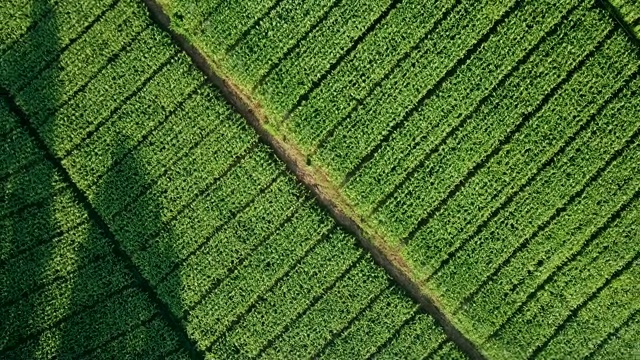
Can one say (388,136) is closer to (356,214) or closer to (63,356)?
(356,214)

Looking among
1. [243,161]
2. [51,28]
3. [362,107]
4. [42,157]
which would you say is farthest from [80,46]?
[362,107]

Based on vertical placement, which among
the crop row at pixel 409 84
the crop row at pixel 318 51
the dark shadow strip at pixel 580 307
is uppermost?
the crop row at pixel 318 51

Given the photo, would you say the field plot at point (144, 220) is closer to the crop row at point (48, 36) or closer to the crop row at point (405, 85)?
the crop row at point (48, 36)

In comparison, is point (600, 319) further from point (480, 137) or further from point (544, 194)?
point (480, 137)

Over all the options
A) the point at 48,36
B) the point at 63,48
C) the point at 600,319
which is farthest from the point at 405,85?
the point at 48,36

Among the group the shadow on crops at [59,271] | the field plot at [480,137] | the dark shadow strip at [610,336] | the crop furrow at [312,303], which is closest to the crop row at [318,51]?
the field plot at [480,137]
